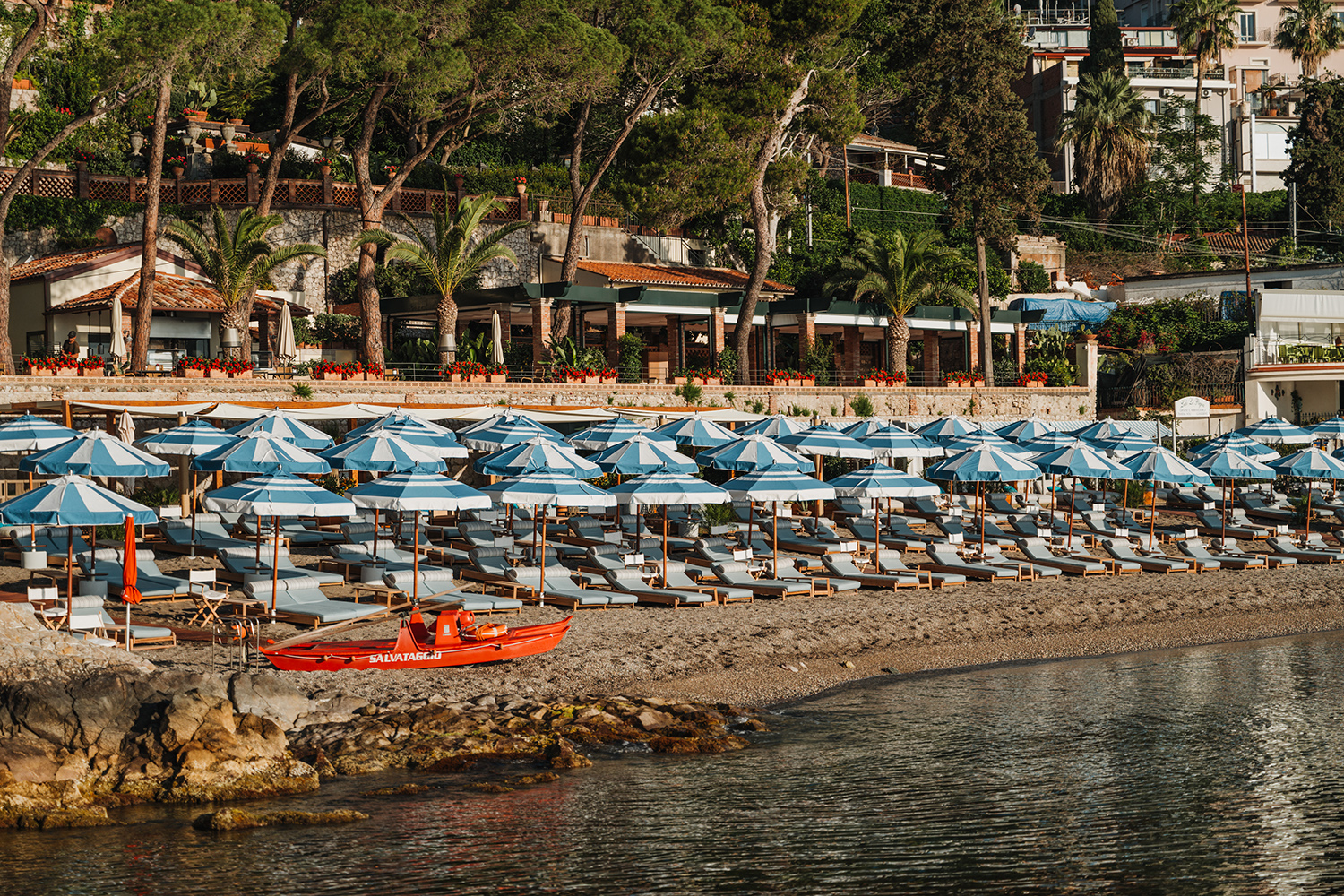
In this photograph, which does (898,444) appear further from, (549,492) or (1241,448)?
(549,492)

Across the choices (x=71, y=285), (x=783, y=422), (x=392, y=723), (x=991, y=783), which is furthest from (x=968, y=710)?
(x=71, y=285)

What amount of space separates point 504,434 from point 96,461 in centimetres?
894

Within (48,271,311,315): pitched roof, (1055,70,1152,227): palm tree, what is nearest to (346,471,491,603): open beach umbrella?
(48,271,311,315): pitched roof

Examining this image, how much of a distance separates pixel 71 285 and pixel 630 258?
19.3 metres

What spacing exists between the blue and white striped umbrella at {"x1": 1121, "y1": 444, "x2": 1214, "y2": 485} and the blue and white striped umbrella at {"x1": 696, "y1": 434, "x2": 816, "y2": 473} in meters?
7.61

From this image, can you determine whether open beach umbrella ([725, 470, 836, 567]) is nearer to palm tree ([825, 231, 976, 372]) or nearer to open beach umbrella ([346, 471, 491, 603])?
open beach umbrella ([346, 471, 491, 603])

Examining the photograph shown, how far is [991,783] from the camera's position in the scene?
44.6ft

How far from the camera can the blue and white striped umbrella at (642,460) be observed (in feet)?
74.7

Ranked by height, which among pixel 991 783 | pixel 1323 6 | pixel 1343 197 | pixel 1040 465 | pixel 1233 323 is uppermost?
pixel 1323 6

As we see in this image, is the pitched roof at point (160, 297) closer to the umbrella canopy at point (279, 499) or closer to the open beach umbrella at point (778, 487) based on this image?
the umbrella canopy at point (279, 499)

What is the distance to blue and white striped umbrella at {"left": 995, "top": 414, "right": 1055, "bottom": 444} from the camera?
33250 mm

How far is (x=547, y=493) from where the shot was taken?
20.1 meters

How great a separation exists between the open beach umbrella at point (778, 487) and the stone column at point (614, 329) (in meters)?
16.5

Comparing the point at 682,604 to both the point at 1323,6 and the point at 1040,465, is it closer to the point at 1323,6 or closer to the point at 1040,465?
the point at 1040,465
